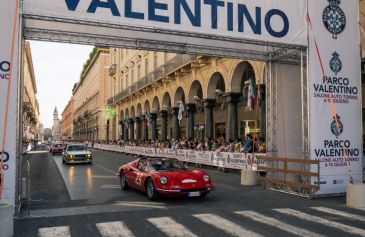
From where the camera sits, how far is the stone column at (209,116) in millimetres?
31734

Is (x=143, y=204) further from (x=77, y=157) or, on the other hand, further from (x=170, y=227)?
(x=77, y=157)

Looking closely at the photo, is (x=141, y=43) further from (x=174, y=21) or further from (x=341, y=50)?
(x=341, y=50)

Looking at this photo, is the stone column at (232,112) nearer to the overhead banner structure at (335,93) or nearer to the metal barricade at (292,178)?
the metal barricade at (292,178)

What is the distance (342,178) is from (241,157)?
22.7 ft

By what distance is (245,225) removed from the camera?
8.34m

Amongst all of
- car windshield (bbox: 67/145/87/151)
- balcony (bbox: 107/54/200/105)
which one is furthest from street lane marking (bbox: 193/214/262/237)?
balcony (bbox: 107/54/200/105)

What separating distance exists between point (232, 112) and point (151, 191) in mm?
17330

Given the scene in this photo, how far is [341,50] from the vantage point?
13.8 meters

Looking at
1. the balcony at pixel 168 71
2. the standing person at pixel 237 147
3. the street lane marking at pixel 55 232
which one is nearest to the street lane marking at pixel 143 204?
the street lane marking at pixel 55 232

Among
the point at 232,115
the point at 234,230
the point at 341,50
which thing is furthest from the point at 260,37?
the point at 232,115

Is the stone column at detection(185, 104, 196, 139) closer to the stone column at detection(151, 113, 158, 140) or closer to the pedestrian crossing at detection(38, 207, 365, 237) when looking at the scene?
the stone column at detection(151, 113, 158, 140)

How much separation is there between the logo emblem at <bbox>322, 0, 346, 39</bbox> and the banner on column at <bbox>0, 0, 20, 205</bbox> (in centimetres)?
991

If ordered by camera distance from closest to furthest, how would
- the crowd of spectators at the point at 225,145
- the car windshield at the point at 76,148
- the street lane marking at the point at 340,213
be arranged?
the street lane marking at the point at 340,213
the crowd of spectators at the point at 225,145
the car windshield at the point at 76,148

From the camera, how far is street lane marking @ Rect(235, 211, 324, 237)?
7674mm
